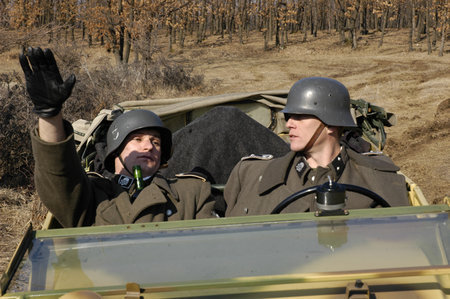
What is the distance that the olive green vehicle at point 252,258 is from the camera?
73.5 inches

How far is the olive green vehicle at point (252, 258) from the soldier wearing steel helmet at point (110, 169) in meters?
0.72

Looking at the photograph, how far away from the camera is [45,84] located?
2.80 m

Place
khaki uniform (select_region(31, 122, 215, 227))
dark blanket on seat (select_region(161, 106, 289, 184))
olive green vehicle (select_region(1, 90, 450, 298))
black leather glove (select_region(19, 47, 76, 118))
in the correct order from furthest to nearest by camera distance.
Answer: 1. dark blanket on seat (select_region(161, 106, 289, 184))
2. khaki uniform (select_region(31, 122, 215, 227))
3. black leather glove (select_region(19, 47, 76, 118))
4. olive green vehicle (select_region(1, 90, 450, 298))

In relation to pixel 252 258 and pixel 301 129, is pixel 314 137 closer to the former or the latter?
pixel 301 129

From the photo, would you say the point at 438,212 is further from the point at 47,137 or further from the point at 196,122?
the point at 196,122

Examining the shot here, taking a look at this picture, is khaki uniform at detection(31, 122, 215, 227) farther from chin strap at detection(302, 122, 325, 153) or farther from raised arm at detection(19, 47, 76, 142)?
chin strap at detection(302, 122, 325, 153)

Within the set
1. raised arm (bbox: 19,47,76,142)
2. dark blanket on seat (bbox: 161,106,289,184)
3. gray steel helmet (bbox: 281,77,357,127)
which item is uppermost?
raised arm (bbox: 19,47,76,142)

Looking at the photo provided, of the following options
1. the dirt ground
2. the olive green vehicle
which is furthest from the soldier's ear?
the dirt ground

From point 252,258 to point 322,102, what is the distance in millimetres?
1893

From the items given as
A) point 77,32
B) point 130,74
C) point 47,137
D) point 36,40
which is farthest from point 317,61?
point 77,32

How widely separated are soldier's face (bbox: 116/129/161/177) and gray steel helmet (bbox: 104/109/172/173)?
1.6 inches

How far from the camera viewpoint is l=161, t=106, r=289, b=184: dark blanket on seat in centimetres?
456

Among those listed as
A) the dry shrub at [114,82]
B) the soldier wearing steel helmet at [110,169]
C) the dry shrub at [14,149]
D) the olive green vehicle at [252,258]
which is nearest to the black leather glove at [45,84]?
the soldier wearing steel helmet at [110,169]

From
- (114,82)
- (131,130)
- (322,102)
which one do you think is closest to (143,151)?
(131,130)
